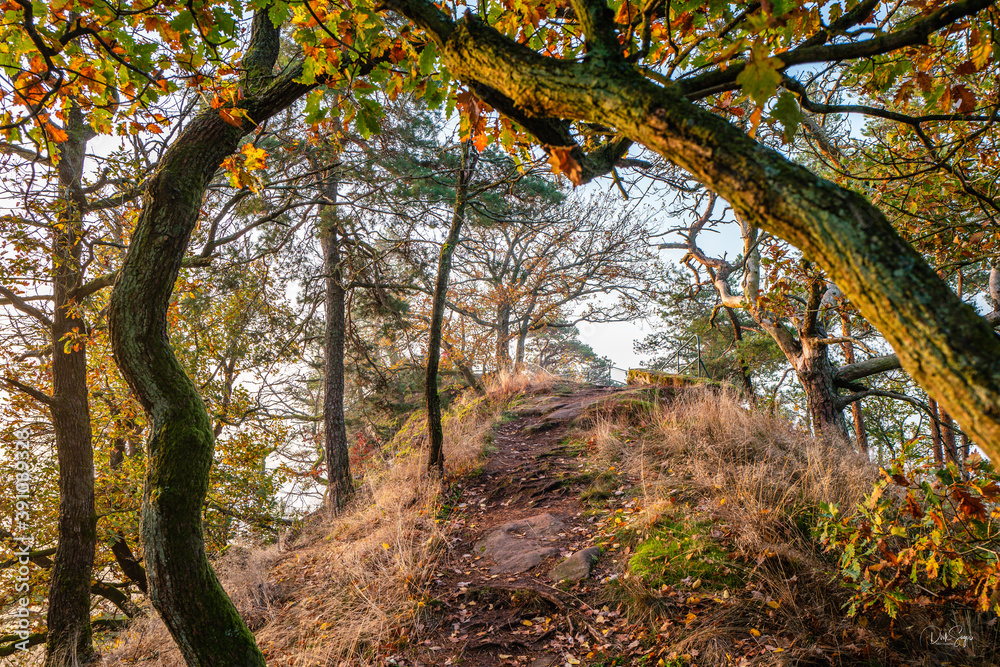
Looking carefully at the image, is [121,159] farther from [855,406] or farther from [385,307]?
[855,406]

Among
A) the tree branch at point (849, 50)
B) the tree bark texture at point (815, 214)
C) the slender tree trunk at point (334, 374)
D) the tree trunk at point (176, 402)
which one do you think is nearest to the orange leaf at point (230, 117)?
the tree trunk at point (176, 402)

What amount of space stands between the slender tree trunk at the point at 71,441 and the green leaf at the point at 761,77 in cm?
604

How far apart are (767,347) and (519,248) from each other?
363 inches

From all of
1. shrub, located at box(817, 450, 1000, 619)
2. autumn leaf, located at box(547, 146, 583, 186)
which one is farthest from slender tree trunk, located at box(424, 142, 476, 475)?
shrub, located at box(817, 450, 1000, 619)

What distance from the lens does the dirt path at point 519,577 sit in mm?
3162

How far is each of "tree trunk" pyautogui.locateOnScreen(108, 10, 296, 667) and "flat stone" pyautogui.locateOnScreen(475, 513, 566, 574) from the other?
2.21m

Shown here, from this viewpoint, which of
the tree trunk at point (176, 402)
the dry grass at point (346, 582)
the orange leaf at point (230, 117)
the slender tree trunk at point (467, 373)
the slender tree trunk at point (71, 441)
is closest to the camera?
the tree trunk at point (176, 402)

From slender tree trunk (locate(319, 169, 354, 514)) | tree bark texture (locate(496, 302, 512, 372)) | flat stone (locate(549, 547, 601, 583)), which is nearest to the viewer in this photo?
flat stone (locate(549, 547, 601, 583))

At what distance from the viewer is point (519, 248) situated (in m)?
16.7

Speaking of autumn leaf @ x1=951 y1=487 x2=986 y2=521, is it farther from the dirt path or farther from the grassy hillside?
the dirt path

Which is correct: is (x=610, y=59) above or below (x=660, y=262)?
below

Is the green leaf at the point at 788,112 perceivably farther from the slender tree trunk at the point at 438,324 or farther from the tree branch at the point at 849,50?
the slender tree trunk at the point at 438,324

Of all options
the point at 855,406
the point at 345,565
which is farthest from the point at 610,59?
the point at 855,406

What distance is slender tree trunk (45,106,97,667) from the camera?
4.75 metres
